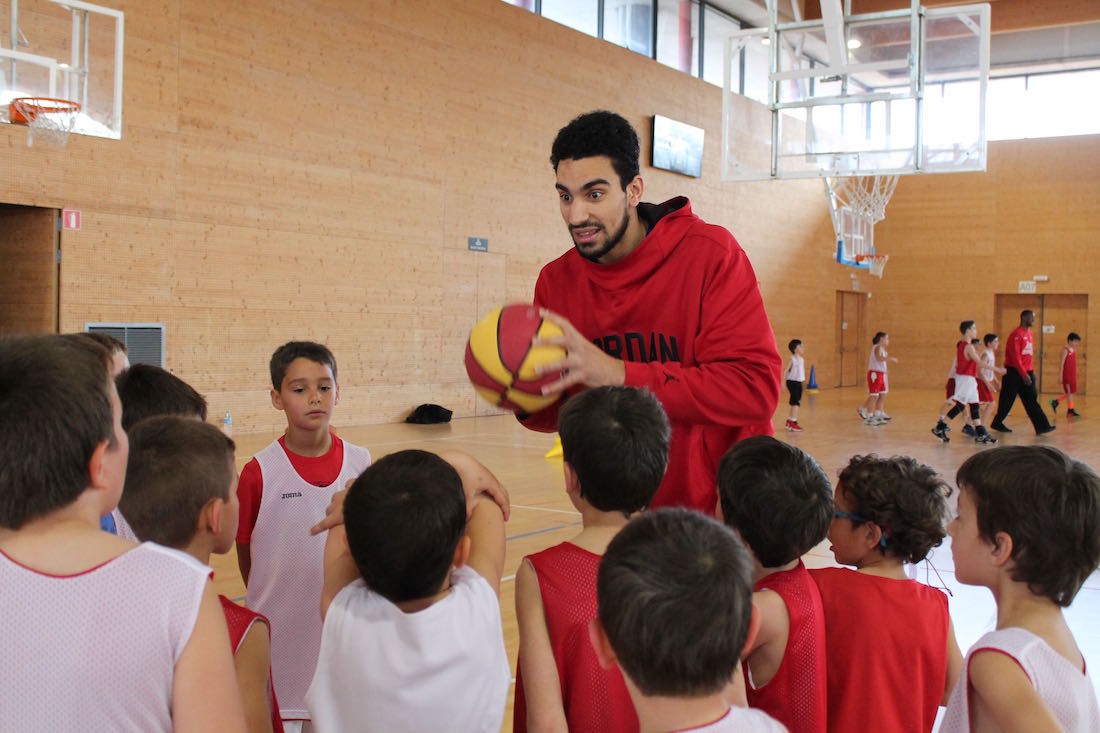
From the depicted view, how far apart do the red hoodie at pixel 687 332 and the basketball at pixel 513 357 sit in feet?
0.61

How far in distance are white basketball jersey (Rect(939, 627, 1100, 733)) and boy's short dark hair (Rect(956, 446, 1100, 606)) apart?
13cm

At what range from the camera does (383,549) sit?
181 cm

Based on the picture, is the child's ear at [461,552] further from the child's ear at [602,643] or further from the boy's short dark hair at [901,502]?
the boy's short dark hair at [901,502]

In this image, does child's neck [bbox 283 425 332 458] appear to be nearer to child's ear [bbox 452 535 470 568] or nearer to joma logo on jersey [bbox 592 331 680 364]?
joma logo on jersey [bbox 592 331 680 364]

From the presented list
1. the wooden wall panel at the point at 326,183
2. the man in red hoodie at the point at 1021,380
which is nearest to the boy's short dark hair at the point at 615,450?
the wooden wall panel at the point at 326,183

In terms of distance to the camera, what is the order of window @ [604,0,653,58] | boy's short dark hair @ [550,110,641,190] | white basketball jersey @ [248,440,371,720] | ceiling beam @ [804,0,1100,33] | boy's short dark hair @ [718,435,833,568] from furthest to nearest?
1. ceiling beam @ [804,0,1100,33]
2. window @ [604,0,653,58]
3. white basketball jersey @ [248,440,371,720]
4. boy's short dark hair @ [550,110,641,190]
5. boy's short dark hair @ [718,435,833,568]

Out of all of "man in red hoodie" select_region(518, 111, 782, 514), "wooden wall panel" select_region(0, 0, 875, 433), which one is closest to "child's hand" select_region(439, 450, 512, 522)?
"man in red hoodie" select_region(518, 111, 782, 514)

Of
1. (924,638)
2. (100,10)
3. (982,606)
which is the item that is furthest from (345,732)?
(100,10)

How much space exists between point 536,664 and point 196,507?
2.43 ft

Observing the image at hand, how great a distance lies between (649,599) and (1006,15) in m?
21.1

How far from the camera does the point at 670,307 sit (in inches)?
105

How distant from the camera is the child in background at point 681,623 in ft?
4.71

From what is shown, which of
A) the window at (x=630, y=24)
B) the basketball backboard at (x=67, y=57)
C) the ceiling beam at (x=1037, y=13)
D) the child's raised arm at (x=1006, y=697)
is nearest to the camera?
the child's raised arm at (x=1006, y=697)

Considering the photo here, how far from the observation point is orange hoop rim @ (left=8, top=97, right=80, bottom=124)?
31.4 ft
